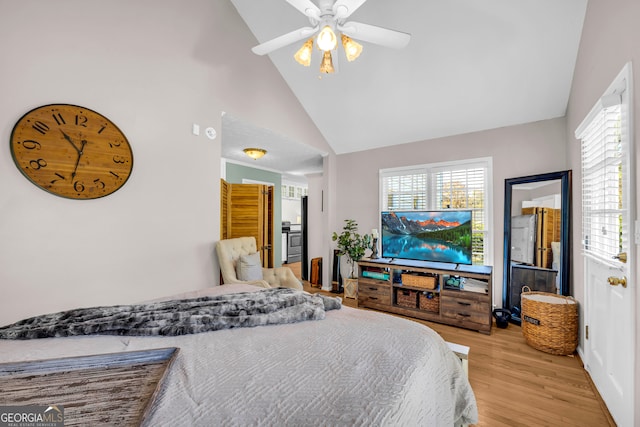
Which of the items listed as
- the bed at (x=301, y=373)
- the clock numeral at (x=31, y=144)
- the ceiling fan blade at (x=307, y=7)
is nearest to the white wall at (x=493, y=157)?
the ceiling fan blade at (x=307, y=7)

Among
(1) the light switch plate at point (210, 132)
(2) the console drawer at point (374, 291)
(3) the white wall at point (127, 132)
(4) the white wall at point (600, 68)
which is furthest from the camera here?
(2) the console drawer at point (374, 291)

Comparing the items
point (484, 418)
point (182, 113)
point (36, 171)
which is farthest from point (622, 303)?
point (36, 171)

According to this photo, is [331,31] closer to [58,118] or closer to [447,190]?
[58,118]

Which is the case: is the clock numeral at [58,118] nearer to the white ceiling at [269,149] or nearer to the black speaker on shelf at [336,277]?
the white ceiling at [269,149]

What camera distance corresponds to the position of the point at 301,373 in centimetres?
82

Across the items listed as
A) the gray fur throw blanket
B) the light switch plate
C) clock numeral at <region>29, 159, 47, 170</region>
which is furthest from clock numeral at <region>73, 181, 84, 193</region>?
the light switch plate

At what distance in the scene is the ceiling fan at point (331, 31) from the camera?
5.58ft

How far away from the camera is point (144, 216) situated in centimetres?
221

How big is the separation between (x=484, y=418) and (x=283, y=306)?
1422mm

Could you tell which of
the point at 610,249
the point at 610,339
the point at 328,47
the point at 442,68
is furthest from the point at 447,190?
the point at 328,47

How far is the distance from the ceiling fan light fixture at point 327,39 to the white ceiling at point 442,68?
0.30 meters

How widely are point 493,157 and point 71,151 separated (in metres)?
4.19

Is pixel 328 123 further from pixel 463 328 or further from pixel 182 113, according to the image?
pixel 463 328

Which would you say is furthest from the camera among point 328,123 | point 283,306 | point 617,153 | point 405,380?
point 328,123
